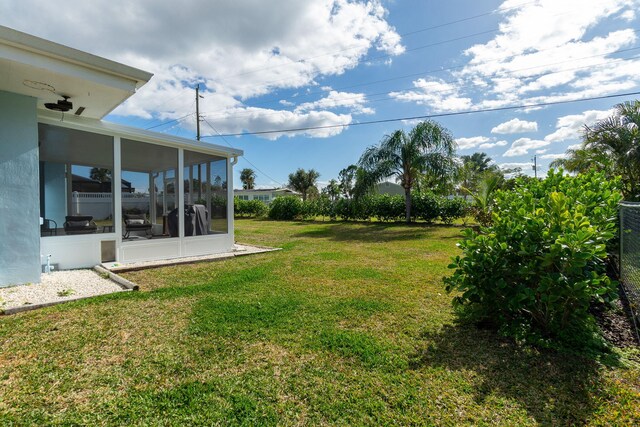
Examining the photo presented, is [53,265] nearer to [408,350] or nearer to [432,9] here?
[408,350]

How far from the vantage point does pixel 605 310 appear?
382 centimetres

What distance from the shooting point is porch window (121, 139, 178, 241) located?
6590mm

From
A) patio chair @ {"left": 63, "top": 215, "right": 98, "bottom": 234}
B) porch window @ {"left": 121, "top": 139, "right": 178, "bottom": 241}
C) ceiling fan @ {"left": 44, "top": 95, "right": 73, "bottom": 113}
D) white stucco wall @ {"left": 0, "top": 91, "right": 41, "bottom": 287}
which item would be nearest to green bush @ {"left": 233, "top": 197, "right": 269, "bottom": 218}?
porch window @ {"left": 121, "top": 139, "right": 178, "bottom": 241}

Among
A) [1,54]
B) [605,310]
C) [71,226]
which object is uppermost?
[1,54]

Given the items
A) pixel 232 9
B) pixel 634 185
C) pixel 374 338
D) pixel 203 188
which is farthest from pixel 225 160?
pixel 634 185

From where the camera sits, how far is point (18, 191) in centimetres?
444

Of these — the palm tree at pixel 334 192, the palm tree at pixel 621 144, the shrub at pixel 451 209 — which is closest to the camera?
the palm tree at pixel 621 144

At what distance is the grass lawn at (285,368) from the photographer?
196 cm

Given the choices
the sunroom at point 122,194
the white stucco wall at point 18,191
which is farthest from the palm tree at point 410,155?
the white stucco wall at point 18,191

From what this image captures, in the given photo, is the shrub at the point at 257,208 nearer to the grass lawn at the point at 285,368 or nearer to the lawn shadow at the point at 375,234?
the lawn shadow at the point at 375,234

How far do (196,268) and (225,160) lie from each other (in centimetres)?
309

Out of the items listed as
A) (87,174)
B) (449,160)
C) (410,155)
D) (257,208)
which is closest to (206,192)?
(87,174)

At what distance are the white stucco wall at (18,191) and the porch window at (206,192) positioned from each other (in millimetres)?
3037

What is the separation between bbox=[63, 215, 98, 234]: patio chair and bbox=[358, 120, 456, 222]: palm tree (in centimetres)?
1284
